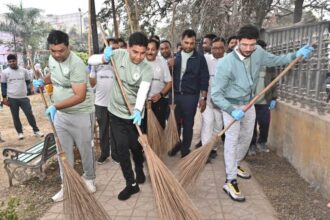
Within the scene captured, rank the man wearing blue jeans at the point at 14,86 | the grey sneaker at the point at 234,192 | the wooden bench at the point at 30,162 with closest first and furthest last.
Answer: the grey sneaker at the point at 234,192
the wooden bench at the point at 30,162
the man wearing blue jeans at the point at 14,86

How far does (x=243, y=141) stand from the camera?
12.6 feet

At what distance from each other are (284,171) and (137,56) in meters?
2.45

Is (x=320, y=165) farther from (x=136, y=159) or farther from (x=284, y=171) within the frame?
(x=136, y=159)

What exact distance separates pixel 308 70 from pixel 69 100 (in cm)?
277

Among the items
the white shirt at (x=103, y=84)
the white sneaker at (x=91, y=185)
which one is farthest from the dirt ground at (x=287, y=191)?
the white shirt at (x=103, y=84)

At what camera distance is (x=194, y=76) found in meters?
4.57

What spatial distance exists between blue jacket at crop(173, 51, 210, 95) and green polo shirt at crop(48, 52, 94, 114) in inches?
58.7

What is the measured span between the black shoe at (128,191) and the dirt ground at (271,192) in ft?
2.53

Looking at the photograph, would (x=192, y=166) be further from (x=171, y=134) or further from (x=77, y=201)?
(x=171, y=134)

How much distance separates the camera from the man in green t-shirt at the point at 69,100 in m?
3.29

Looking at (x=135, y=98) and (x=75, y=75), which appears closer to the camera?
(x=75, y=75)

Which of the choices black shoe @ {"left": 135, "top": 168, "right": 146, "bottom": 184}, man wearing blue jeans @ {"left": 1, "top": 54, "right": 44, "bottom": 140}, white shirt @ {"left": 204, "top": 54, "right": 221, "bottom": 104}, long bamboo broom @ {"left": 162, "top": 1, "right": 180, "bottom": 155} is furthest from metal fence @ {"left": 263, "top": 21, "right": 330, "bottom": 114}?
man wearing blue jeans @ {"left": 1, "top": 54, "right": 44, "bottom": 140}

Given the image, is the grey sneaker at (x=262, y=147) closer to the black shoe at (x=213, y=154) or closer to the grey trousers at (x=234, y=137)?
the black shoe at (x=213, y=154)

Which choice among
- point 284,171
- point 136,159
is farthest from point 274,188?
point 136,159
